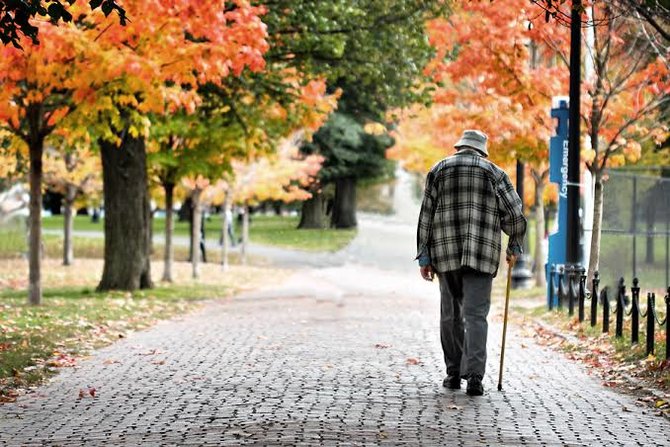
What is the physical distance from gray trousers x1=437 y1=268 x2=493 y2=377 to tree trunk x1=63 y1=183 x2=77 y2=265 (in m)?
27.1

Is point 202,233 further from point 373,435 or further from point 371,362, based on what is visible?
point 373,435

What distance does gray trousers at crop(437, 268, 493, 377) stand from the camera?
29.8ft

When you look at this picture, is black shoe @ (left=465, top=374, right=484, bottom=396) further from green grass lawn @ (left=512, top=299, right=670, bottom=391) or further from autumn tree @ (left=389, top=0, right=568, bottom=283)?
autumn tree @ (left=389, top=0, right=568, bottom=283)

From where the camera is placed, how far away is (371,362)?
36.9 feet

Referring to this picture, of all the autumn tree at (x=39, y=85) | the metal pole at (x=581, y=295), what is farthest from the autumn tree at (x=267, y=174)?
the metal pole at (x=581, y=295)

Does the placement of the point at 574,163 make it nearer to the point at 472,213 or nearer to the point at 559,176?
the point at 559,176

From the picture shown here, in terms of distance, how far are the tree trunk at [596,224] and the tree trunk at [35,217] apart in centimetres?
801

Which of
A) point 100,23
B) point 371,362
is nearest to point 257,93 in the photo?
point 100,23

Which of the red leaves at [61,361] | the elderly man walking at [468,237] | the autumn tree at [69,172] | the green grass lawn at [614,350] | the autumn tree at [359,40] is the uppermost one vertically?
the autumn tree at [359,40]

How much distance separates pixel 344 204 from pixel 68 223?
21461 millimetres

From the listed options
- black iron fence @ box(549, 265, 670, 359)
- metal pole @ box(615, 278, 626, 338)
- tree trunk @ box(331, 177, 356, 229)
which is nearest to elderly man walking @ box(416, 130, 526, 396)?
black iron fence @ box(549, 265, 670, 359)

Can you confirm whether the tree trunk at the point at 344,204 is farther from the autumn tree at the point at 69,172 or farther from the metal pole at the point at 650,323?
the metal pole at the point at 650,323

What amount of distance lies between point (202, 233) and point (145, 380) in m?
31.0

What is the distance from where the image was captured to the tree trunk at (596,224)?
17.5 metres
